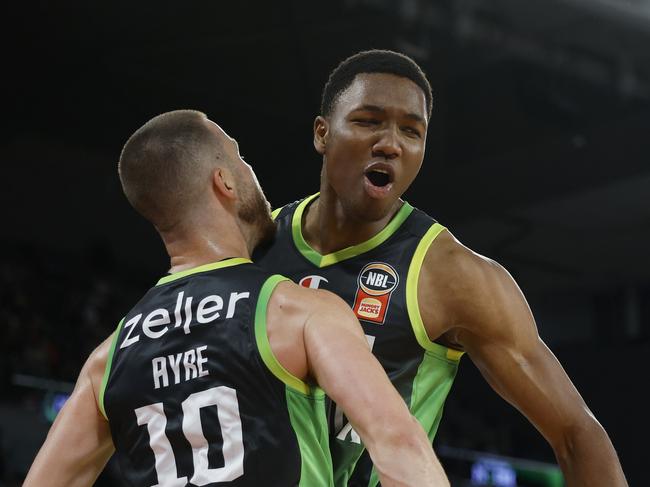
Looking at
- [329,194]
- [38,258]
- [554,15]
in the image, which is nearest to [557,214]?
[554,15]

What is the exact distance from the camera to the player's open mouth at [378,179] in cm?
266

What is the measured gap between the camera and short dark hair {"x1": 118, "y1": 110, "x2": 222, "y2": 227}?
224cm

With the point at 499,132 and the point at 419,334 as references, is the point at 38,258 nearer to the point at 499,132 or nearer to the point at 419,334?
the point at 499,132

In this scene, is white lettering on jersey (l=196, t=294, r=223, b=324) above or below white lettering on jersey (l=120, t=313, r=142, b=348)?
above

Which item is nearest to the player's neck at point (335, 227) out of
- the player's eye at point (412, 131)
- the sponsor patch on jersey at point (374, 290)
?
the sponsor patch on jersey at point (374, 290)

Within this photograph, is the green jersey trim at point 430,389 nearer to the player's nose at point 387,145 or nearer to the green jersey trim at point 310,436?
the player's nose at point 387,145

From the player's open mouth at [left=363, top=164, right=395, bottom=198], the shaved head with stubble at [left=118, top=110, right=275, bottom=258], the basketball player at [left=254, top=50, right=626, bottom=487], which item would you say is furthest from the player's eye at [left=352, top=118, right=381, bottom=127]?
the shaved head with stubble at [left=118, top=110, right=275, bottom=258]

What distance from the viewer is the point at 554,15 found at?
1011 cm

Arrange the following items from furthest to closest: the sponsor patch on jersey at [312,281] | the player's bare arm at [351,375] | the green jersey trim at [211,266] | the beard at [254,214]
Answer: the sponsor patch on jersey at [312,281], the beard at [254,214], the green jersey trim at [211,266], the player's bare arm at [351,375]

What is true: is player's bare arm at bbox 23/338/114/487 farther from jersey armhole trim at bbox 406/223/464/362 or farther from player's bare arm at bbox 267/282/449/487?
jersey armhole trim at bbox 406/223/464/362

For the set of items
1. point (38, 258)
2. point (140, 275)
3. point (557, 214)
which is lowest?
point (140, 275)

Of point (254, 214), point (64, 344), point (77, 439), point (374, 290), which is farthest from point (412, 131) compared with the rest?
point (64, 344)

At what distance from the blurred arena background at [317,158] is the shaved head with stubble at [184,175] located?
7370 millimetres

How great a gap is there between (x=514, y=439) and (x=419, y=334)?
12577mm
